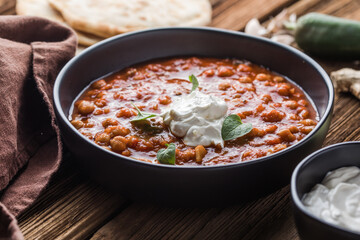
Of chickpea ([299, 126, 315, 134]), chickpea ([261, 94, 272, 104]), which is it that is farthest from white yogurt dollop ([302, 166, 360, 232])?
chickpea ([261, 94, 272, 104])

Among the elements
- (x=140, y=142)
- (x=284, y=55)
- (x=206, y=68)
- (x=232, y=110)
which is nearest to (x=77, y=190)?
(x=140, y=142)

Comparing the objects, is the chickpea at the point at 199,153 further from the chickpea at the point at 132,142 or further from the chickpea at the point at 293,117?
the chickpea at the point at 293,117

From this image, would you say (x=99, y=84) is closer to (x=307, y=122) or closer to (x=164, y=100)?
(x=164, y=100)

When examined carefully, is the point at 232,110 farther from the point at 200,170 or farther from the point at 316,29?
the point at 316,29

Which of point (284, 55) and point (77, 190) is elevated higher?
point (284, 55)

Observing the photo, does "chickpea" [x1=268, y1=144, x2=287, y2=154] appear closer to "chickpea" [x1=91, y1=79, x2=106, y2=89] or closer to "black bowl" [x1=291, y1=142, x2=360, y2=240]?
"black bowl" [x1=291, y1=142, x2=360, y2=240]

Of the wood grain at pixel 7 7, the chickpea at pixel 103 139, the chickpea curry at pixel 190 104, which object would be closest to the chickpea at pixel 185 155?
the chickpea curry at pixel 190 104
